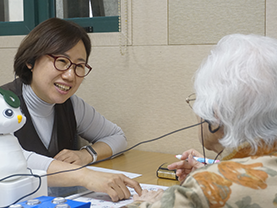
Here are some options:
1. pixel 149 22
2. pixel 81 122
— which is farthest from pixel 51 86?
pixel 149 22

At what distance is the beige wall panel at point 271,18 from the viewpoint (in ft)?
4.71

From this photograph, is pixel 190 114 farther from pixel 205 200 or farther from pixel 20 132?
pixel 205 200

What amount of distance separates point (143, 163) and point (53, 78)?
53 centimetres

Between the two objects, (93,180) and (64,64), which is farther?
(64,64)

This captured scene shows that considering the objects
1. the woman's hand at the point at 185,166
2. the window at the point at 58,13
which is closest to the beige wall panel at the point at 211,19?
the window at the point at 58,13

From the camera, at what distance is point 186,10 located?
63.3 inches

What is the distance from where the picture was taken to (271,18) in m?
1.44

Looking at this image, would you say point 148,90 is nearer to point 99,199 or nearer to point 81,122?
point 81,122

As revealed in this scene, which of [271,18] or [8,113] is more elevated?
[271,18]

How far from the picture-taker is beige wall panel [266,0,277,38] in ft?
4.71

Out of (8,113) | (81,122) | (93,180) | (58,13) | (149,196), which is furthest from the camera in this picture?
(58,13)

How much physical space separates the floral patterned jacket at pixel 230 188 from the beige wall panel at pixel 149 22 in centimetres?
108

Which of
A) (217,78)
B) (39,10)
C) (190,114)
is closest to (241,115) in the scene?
(217,78)

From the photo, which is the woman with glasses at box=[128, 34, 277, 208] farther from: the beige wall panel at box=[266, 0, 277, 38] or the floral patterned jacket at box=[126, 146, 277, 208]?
the beige wall panel at box=[266, 0, 277, 38]
